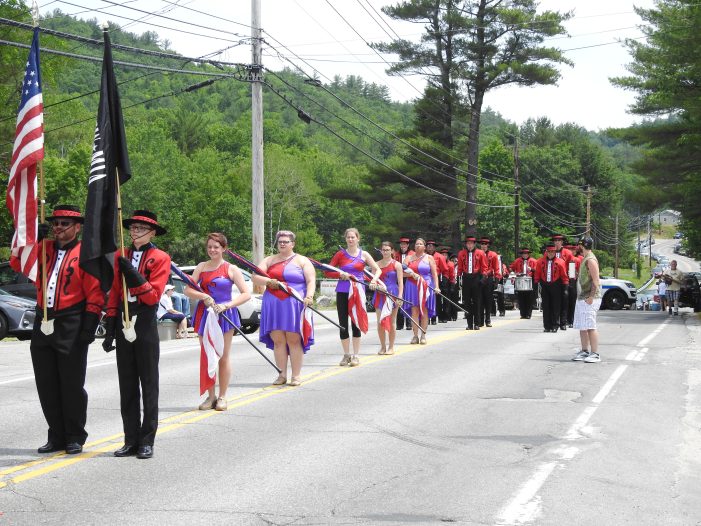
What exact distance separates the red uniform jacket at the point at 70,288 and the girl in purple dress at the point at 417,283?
37.5ft

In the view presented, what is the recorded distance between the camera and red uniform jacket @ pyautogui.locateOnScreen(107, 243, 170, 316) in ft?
26.8

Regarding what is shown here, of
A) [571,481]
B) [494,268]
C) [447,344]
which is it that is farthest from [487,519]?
[494,268]

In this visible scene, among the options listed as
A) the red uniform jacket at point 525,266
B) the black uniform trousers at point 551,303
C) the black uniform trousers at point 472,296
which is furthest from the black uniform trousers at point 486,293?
the red uniform jacket at point 525,266

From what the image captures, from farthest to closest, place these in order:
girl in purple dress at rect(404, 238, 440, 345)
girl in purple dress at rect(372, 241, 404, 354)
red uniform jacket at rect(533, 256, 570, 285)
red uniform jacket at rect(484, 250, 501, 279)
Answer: red uniform jacket at rect(484, 250, 501, 279)
red uniform jacket at rect(533, 256, 570, 285)
girl in purple dress at rect(404, 238, 440, 345)
girl in purple dress at rect(372, 241, 404, 354)

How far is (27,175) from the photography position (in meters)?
8.74

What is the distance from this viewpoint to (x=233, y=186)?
98.4 meters

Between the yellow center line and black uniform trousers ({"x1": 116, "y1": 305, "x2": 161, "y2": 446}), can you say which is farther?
black uniform trousers ({"x1": 116, "y1": 305, "x2": 161, "y2": 446})

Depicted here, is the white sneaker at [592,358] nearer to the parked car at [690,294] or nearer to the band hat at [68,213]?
the band hat at [68,213]

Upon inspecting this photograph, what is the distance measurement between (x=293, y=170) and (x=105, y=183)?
3450 inches

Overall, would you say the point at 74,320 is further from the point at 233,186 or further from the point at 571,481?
the point at 233,186

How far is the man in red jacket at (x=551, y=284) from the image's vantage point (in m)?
23.3

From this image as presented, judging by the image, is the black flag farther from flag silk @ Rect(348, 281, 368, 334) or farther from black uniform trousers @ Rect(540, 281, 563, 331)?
black uniform trousers @ Rect(540, 281, 563, 331)

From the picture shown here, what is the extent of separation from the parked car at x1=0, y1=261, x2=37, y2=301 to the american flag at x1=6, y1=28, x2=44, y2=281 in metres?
13.4

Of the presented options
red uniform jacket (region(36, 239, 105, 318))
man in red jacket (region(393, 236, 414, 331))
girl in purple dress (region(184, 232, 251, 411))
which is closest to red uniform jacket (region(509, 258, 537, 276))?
man in red jacket (region(393, 236, 414, 331))
